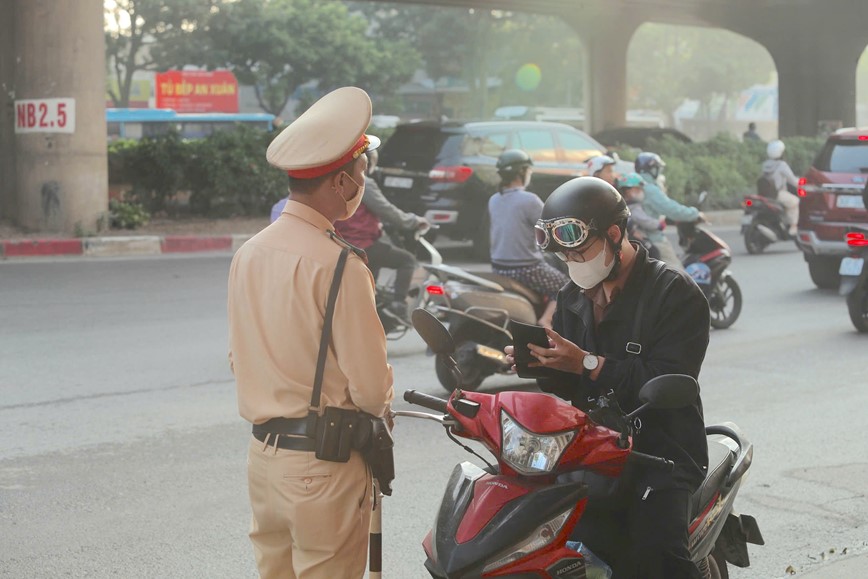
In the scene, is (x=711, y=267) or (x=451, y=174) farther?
(x=451, y=174)

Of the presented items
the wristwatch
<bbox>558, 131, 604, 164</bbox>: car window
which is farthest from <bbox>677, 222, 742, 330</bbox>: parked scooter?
the wristwatch

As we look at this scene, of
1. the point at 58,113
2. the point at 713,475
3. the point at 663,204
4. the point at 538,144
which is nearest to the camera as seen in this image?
the point at 713,475

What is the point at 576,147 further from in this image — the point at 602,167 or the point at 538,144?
the point at 602,167

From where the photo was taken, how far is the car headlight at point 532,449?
111 inches

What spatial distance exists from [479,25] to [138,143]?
1361 inches

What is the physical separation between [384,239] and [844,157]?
6134 mm

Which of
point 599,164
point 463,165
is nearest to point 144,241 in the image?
point 463,165

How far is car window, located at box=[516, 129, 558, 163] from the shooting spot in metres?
17.0

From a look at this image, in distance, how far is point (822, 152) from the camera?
13359 millimetres

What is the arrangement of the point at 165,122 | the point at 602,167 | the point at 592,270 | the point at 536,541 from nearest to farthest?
the point at 536,541, the point at 592,270, the point at 602,167, the point at 165,122

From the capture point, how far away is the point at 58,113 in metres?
16.4

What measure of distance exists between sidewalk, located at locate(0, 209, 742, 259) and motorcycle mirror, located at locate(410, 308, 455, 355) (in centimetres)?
1319

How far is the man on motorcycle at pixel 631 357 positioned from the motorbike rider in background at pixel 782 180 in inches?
576

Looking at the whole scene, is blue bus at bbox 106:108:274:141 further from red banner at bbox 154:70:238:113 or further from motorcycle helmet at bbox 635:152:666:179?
motorcycle helmet at bbox 635:152:666:179
